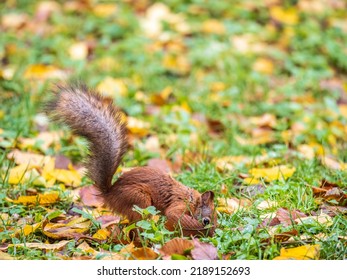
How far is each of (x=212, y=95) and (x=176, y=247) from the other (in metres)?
3.01

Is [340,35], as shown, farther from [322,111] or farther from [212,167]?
[212,167]

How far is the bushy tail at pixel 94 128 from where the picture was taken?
3.21 meters

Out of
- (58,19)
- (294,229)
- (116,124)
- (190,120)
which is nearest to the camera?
(294,229)

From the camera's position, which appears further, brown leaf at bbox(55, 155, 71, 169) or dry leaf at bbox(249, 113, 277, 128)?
dry leaf at bbox(249, 113, 277, 128)

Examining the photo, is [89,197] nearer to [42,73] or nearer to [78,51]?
[42,73]

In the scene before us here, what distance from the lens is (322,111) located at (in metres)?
5.58

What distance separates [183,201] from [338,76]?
3.77 m

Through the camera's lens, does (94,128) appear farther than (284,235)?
Yes

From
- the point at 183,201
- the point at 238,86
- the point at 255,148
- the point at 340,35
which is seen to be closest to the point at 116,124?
the point at 183,201

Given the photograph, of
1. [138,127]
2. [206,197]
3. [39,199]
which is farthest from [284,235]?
[138,127]

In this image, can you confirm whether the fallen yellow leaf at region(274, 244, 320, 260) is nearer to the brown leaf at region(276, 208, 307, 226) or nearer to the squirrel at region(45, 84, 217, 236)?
the brown leaf at region(276, 208, 307, 226)

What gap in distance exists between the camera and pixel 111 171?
325cm

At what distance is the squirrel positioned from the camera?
10.4 feet

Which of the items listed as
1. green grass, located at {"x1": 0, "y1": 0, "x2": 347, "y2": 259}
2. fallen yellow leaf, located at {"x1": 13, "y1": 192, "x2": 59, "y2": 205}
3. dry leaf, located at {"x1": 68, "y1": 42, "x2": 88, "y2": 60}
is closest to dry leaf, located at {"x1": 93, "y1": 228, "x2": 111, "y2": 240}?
green grass, located at {"x1": 0, "y1": 0, "x2": 347, "y2": 259}
